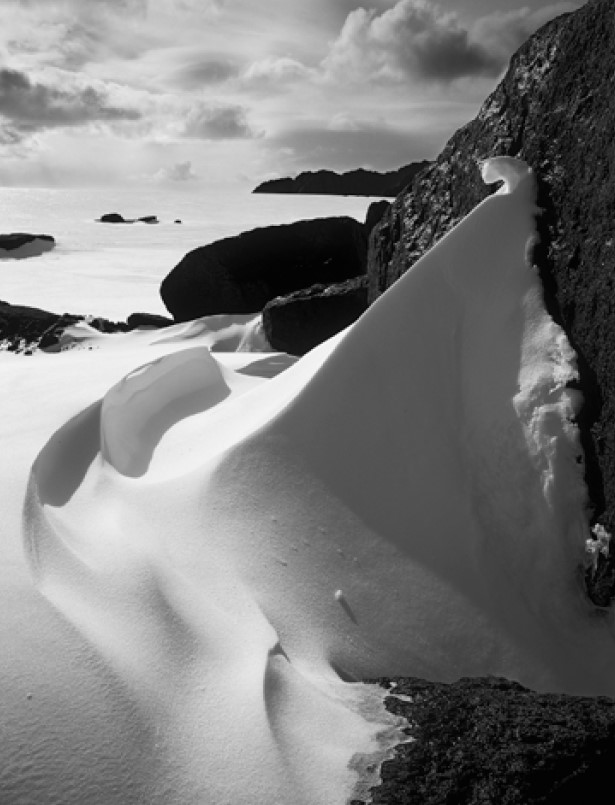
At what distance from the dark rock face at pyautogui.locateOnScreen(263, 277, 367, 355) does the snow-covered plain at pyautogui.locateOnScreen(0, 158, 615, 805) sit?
3082 millimetres

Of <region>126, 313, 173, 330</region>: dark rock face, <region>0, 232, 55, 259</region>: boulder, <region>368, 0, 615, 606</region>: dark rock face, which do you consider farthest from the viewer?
<region>0, 232, 55, 259</region>: boulder

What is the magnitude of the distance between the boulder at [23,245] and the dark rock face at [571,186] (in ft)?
40.7

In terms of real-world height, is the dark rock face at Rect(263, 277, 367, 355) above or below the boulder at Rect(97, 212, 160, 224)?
below

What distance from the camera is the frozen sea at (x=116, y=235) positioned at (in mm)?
11300

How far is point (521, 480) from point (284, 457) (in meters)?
0.83

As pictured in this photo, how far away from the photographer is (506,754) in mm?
1998

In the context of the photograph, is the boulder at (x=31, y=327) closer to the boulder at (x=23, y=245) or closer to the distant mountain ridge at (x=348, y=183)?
the boulder at (x=23, y=245)

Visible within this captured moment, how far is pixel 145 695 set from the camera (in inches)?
87.3

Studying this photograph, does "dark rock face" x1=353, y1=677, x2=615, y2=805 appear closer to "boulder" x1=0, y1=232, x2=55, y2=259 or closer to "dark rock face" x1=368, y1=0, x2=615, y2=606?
"dark rock face" x1=368, y1=0, x2=615, y2=606

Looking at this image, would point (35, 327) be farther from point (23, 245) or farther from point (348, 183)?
point (348, 183)

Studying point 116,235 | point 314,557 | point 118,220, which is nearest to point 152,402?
point 314,557

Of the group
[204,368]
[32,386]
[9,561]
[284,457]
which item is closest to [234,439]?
[284,457]

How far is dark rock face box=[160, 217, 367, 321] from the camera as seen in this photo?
9109 mm

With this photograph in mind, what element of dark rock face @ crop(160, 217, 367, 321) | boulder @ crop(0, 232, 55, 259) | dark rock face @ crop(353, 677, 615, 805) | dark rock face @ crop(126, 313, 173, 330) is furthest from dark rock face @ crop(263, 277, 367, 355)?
boulder @ crop(0, 232, 55, 259)
